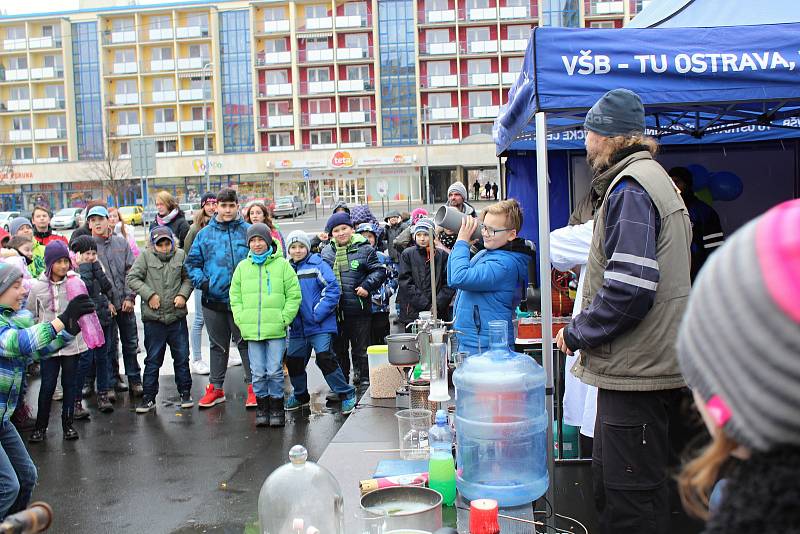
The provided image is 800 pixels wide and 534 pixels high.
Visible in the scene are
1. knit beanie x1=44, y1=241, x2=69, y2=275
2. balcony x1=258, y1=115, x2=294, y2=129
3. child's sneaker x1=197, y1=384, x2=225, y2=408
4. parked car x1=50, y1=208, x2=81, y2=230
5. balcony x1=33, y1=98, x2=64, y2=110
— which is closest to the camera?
knit beanie x1=44, y1=241, x2=69, y2=275

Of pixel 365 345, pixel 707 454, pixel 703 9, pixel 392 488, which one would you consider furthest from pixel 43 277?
pixel 707 454

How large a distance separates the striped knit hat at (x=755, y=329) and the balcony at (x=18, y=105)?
74.8 metres

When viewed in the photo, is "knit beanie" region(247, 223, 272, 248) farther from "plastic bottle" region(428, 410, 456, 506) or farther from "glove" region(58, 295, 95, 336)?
"plastic bottle" region(428, 410, 456, 506)

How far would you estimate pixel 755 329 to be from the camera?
44.7 inches

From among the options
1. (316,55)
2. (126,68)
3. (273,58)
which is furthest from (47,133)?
(316,55)

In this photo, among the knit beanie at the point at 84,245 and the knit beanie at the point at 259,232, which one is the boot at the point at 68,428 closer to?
the knit beanie at the point at 84,245

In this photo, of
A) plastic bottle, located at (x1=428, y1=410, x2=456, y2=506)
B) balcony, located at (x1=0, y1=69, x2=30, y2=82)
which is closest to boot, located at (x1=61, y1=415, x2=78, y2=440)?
plastic bottle, located at (x1=428, y1=410, x2=456, y2=506)

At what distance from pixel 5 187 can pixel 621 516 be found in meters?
72.6

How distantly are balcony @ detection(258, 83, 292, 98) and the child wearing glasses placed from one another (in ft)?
199

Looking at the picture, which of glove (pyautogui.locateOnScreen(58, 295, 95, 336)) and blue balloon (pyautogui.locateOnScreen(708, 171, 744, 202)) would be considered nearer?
glove (pyautogui.locateOnScreen(58, 295, 95, 336))

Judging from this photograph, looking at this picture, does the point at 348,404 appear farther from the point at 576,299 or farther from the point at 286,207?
the point at 286,207

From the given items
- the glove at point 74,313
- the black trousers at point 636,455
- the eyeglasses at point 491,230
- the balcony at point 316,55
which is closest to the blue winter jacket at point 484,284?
the eyeglasses at point 491,230

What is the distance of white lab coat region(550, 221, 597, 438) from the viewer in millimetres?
4680

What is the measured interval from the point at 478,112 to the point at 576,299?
57700 mm
